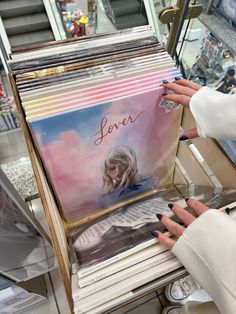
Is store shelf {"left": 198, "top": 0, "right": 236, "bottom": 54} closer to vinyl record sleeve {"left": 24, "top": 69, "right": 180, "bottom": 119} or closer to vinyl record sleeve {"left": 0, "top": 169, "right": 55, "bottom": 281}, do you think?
vinyl record sleeve {"left": 24, "top": 69, "right": 180, "bottom": 119}

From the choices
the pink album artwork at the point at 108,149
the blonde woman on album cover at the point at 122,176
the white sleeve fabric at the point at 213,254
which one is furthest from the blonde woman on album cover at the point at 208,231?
the blonde woman on album cover at the point at 122,176

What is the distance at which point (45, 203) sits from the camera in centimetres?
64

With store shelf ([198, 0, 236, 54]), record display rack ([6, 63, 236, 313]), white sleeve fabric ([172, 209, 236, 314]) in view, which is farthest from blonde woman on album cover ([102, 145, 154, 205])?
store shelf ([198, 0, 236, 54])

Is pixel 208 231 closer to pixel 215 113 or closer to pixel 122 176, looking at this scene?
pixel 215 113

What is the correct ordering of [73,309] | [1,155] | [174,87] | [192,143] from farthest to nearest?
[1,155]
[192,143]
[174,87]
[73,309]

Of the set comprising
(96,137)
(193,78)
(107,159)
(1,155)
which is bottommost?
(1,155)

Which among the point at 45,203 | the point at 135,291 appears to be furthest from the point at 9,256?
the point at 135,291

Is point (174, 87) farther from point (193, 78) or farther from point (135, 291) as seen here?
point (193, 78)

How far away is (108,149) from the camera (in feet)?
2.78

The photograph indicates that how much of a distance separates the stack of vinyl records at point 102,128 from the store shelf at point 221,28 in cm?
106

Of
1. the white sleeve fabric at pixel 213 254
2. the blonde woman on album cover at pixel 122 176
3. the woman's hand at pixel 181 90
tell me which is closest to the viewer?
the white sleeve fabric at pixel 213 254

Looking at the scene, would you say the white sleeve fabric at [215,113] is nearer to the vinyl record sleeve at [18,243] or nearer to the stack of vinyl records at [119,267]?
the stack of vinyl records at [119,267]

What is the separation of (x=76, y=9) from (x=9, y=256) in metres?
2.91

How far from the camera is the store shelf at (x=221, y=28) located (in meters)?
1.68
